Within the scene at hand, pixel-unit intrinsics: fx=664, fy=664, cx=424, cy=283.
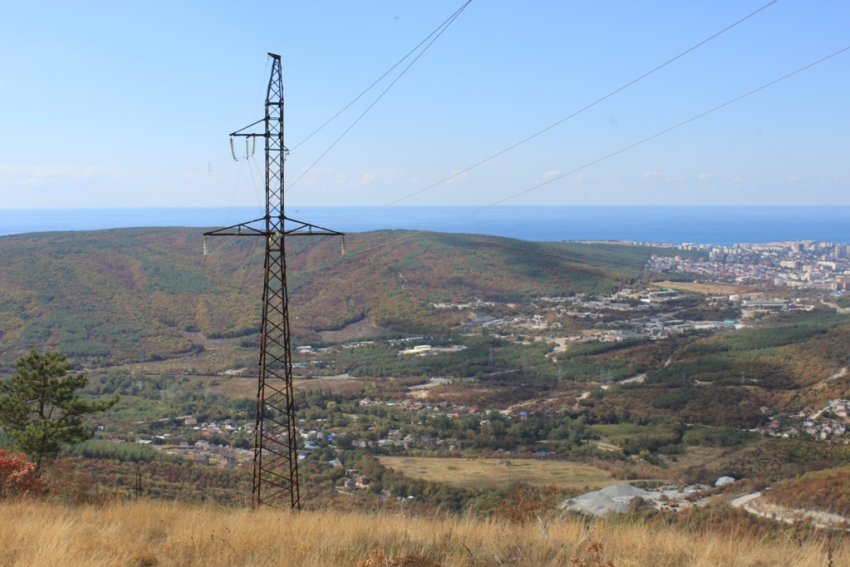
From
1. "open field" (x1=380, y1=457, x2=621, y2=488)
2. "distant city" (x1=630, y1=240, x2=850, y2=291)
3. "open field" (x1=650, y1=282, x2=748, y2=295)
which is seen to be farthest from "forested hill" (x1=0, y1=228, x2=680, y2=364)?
"open field" (x1=380, y1=457, x2=621, y2=488)

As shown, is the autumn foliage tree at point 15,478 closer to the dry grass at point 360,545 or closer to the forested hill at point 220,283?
the dry grass at point 360,545

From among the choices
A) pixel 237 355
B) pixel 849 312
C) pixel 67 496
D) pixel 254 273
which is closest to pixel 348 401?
pixel 237 355

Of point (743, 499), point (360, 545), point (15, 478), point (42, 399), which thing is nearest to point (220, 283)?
point (42, 399)

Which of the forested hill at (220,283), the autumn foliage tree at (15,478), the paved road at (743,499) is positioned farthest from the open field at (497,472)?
the forested hill at (220,283)

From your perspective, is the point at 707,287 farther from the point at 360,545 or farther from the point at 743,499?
the point at 360,545

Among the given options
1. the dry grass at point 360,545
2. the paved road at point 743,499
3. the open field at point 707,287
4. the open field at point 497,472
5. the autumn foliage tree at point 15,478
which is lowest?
the open field at point 497,472

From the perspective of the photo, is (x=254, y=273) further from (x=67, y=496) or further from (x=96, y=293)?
(x=67, y=496)

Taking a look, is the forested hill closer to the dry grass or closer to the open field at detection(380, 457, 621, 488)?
the open field at detection(380, 457, 621, 488)
